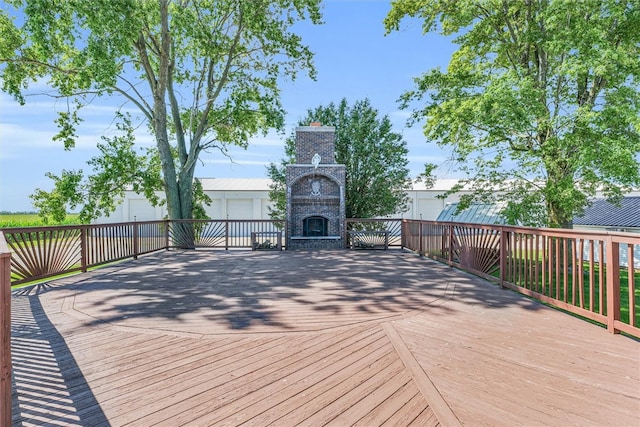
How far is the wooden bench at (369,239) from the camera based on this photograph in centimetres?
986

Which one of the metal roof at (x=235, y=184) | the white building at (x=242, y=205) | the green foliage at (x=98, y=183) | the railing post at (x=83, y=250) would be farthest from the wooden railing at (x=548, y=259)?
the metal roof at (x=235, y=184)

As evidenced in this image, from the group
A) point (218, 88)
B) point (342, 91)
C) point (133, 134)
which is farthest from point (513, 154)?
point (133, 134)

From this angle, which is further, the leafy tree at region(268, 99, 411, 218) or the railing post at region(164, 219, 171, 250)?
the leafy tree at region(268, 99, 411, 218)

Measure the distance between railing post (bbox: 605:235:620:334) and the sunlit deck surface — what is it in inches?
6.6

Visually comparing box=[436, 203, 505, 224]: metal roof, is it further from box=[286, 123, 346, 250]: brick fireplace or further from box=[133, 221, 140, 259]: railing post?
box=[133, 221, 140, 259]: railing post

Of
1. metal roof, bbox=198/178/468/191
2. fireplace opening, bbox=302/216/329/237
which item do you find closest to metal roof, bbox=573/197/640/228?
metal roof, bbox=198/178/468/191

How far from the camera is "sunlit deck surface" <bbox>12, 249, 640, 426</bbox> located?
1.79 meters

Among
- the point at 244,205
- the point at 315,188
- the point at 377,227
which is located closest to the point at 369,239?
the point at 377,227

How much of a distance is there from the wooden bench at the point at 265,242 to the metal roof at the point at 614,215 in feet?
40.6

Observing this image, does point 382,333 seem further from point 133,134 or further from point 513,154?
point 133,134

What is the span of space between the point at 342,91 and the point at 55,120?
10439mm

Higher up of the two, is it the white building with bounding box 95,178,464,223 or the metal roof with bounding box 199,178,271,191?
the metal roof with bounding box 199,178,271,191

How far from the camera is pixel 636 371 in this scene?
2.25 m

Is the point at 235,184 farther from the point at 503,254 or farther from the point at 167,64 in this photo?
the point at 503,254
